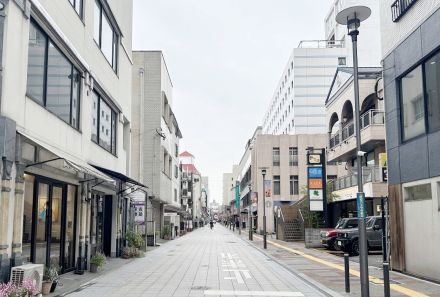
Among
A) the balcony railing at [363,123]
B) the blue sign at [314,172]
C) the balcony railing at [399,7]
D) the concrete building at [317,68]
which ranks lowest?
the blue sign at [314,172]

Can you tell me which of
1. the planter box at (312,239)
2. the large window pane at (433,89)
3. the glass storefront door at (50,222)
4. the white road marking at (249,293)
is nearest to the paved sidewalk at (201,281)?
the white road marking at (249,293)

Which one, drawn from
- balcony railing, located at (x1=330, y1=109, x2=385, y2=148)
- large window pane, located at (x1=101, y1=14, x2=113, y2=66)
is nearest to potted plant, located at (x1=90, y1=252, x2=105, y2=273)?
large window pane, located at (x1=101, y1=14, x2=113, y2=66)

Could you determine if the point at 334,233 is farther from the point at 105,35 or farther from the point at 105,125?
the point at 105,35

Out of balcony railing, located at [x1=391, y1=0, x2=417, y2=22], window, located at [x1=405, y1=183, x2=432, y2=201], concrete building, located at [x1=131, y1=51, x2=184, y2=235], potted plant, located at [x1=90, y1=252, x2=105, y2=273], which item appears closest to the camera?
window, located at [x1=405, y1=183, x2=432, y2=201]

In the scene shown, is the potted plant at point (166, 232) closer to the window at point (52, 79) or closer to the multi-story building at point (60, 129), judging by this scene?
the multi-story building at point (60, 129)

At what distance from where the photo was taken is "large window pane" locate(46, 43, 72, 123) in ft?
45.5

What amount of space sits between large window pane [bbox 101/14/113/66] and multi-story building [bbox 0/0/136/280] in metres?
0.04

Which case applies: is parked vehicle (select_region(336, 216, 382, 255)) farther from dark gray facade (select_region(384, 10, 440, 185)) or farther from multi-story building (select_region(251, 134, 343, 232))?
multi-story building (select_region(251, 134, 343, 232))

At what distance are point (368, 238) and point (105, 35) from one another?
1635 centimetres

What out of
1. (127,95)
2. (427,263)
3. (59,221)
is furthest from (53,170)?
(127,95)

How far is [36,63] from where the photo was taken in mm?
12688

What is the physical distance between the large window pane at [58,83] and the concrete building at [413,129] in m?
10.9

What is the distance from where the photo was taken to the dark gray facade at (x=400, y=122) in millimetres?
14289

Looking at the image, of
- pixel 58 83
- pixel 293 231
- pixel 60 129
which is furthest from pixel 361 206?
pixel 293 231
